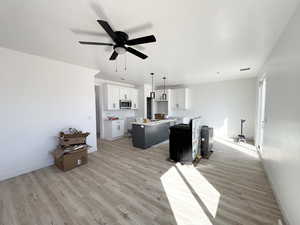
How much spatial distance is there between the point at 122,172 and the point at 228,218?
6.48 ft

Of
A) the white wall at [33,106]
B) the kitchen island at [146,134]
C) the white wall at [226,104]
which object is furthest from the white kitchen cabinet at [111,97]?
the white wall at [226,104]

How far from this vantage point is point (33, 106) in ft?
9.10

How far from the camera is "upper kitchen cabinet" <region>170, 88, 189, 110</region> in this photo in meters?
6.17

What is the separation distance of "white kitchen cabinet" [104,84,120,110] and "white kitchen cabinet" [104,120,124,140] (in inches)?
25.4

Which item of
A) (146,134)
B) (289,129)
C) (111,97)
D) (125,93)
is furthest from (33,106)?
(289,129)

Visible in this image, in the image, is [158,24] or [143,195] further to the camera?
[143,195]

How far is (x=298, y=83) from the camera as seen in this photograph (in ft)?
4.31

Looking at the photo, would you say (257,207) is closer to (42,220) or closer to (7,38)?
(42,220)

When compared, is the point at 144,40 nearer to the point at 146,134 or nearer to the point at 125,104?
the point at 146,134

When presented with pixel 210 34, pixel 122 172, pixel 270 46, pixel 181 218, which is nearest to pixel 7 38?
pixel 122 172

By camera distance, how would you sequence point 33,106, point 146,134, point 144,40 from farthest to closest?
point 146,134
point 33,106
point 144,40

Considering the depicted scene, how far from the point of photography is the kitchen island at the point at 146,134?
408cm

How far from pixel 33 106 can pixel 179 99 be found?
18.2 feet

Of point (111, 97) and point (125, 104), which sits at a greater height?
point (111, 97)
